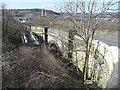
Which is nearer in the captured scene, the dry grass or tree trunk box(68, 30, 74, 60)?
the dry grass

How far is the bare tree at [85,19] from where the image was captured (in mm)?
6625

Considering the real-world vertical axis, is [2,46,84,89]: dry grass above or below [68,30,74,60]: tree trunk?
below

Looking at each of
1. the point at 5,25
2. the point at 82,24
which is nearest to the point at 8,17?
the point at 5,25

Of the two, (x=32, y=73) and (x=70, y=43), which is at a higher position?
(x=70, y=43)

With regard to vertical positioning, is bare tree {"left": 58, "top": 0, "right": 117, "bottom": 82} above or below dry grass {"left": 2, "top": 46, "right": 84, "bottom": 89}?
above

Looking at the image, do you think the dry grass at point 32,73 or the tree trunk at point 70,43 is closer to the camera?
the dry grass at point 32,73

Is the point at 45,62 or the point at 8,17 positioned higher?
the point at 8,17

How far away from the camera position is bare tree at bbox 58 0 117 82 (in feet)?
21.7

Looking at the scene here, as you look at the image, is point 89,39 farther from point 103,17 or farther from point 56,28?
point 56,28

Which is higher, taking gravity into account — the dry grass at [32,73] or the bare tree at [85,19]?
the bare tree at [85,19]

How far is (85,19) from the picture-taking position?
22.5 feet

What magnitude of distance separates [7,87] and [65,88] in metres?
1.13

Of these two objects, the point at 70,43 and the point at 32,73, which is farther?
the point at 70,43

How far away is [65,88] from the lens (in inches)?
226
